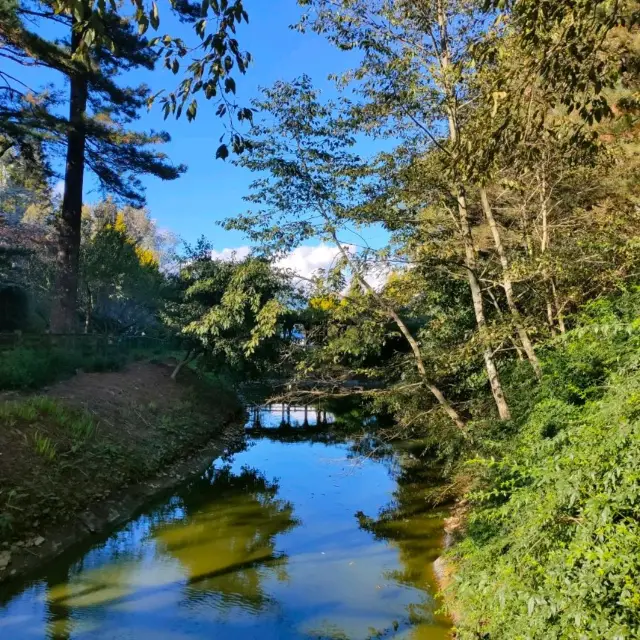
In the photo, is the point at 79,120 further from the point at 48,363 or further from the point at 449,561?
the point at 449,561

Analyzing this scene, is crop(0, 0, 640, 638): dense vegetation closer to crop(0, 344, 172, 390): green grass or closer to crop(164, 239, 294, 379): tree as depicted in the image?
crop(164, 239, 294, 379): tree

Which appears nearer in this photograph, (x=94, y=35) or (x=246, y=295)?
(x=94, y=35)

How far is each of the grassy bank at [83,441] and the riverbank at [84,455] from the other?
0.01m

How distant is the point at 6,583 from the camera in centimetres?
572

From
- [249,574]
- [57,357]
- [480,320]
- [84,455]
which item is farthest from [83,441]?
[480,320]

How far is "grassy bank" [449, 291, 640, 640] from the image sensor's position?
2.81 meters

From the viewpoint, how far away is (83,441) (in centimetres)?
852

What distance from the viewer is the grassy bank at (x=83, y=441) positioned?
6.80 m

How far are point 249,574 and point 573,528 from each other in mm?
4462

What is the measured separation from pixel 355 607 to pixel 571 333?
3823 mm

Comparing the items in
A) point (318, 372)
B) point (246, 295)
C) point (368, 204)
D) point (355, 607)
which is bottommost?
point (355, 607)

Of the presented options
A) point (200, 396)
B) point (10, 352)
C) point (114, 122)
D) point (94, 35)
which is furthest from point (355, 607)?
point (114, 122)

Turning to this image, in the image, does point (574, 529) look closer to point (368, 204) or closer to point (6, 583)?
point (368, 204)

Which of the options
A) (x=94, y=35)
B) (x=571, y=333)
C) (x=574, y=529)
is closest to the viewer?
(x=94, y=35)
